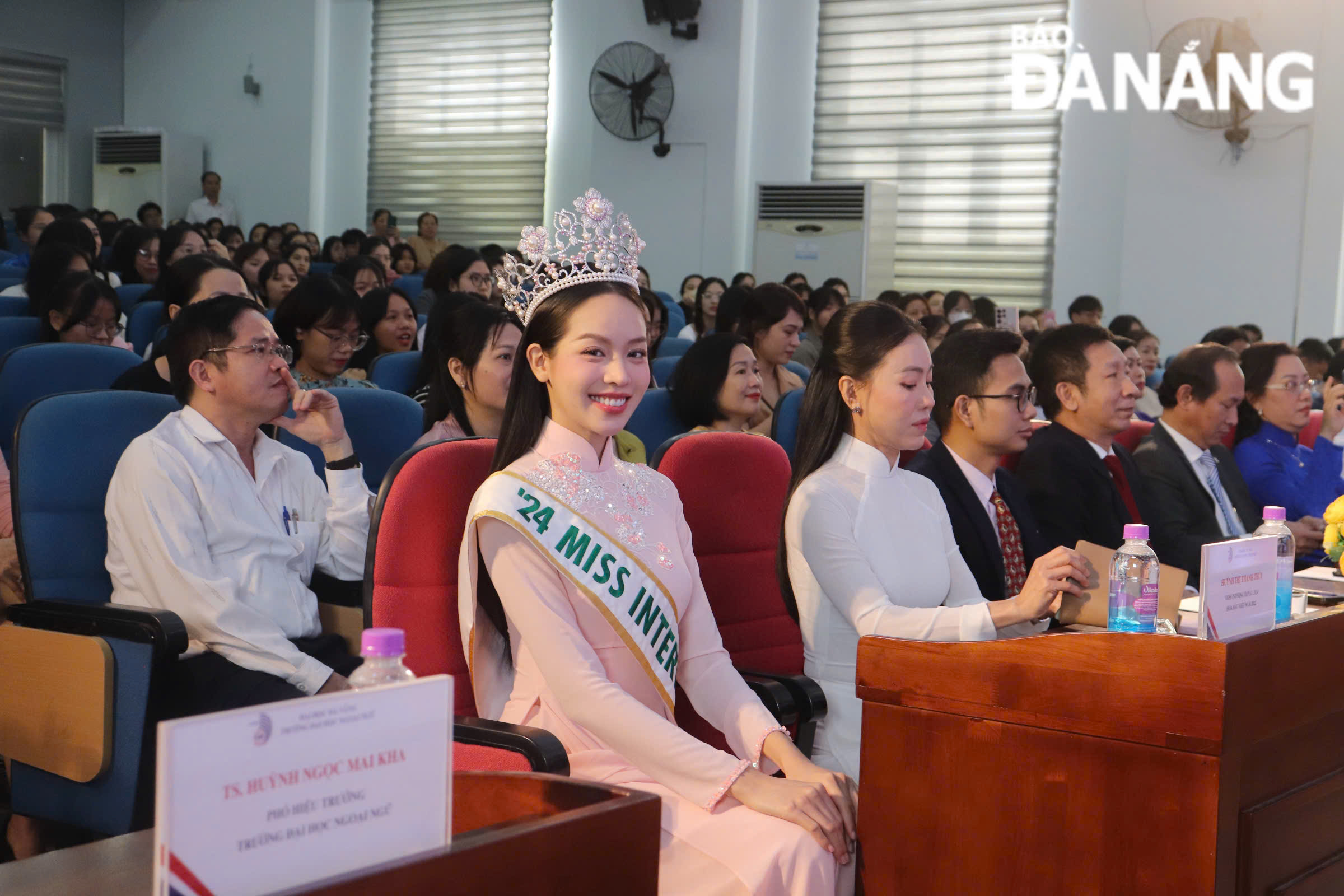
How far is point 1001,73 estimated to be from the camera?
9.72m

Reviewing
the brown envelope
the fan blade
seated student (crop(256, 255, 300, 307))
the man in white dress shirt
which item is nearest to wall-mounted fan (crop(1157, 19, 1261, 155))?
the fan blade

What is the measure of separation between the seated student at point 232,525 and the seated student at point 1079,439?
5.08 feet

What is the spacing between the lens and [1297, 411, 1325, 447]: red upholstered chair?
16.2 ft

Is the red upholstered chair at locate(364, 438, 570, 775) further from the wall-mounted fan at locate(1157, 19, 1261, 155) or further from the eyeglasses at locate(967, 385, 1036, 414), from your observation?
the wall-mounted fan at locate(1157, 19, 1261, 155)

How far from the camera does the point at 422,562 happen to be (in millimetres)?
1910

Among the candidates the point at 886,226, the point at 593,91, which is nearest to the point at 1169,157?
the point at 886,226

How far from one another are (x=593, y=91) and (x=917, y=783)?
9486mm

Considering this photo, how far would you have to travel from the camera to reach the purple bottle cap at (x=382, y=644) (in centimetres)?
102

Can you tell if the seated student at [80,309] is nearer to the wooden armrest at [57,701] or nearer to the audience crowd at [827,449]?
the audience crowd at [827,449]

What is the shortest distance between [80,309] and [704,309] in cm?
482

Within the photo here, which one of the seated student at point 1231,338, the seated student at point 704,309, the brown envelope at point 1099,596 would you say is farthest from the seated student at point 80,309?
the seated student at point 1231,338

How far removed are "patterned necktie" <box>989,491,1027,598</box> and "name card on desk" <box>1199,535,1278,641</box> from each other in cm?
100

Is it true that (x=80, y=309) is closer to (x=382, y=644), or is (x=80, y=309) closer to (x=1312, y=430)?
(x=382, y=644)

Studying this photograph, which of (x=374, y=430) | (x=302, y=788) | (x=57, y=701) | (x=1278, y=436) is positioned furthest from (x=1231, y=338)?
(x=302, y=788)
